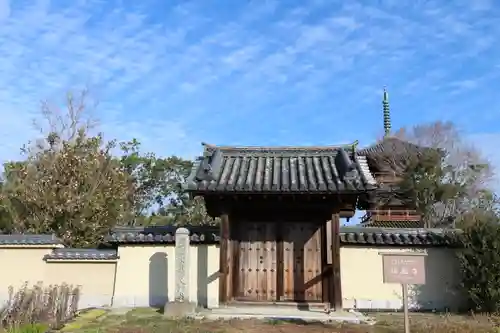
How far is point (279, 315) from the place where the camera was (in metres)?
10.8

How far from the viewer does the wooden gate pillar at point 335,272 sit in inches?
458

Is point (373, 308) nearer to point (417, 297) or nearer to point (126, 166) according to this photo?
point (417, 297)

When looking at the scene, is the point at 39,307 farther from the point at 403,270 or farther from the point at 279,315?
the point at 403,270

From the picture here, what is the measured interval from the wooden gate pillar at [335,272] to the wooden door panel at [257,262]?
1566 mm

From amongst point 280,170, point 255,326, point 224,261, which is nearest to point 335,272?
point 224,261

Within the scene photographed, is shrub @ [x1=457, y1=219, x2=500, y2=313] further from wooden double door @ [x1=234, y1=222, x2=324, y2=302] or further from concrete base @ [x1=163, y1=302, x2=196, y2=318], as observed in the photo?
concrete base @ [x1=163, y1=302, x2=196, y2=318]

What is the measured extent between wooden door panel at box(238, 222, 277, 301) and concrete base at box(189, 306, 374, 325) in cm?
69

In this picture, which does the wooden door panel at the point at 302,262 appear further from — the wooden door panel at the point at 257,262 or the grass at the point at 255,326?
the grass at the point at 255,326

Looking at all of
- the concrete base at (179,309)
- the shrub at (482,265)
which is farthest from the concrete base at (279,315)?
the shrub at (482,265)

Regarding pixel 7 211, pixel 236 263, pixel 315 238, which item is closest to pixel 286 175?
pixel 315 238

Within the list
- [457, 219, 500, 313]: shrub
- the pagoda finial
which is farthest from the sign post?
the pagoda finial

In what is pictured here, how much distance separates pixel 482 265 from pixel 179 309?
7.22m

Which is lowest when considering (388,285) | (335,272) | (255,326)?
(255,326)

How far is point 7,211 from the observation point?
22703 mm
